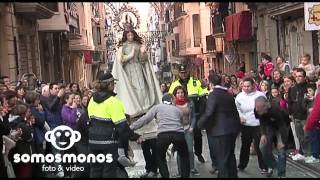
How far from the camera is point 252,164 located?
1127 cm

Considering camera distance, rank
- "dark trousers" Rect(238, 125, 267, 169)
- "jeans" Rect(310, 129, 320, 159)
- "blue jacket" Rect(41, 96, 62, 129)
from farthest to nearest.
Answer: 1. "jeans" Rect(310, 129, 320, 159)
2. "blue jacket" Rect(41, 96, 62, 129)
3. "dark trousers" Rect(238, 125, 267, 169)

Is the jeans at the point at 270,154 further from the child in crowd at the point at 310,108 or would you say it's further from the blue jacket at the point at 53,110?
the blue jacket at the point at 53,110

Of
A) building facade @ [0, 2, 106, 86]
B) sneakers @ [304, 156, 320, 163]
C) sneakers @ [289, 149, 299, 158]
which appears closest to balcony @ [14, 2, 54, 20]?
building facade @ [0, 2, 106, 86]

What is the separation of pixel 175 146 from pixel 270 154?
5.16ft

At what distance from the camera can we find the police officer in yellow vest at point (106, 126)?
8.13 meters

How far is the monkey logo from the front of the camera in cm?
981

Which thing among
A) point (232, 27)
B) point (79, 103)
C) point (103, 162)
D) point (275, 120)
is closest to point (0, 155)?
point (103, 162)

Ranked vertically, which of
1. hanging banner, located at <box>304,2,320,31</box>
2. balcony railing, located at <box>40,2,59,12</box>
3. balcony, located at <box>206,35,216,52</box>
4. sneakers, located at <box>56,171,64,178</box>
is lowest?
sneakers, located at <box>56,171,64,178</box>

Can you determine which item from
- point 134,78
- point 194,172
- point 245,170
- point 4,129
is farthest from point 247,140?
point 4,129

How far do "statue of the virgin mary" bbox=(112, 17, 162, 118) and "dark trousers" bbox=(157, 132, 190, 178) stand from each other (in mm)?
2191

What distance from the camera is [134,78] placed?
11.6 meters

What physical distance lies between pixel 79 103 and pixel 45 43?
67.7 ft

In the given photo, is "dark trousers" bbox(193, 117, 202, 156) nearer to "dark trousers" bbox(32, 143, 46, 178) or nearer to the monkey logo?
the monkey logo

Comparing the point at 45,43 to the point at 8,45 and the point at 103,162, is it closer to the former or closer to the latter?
the point at 8,45
